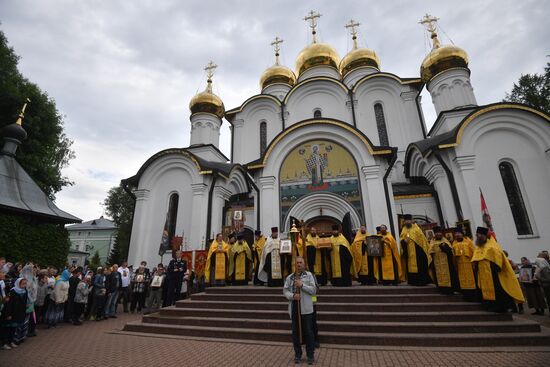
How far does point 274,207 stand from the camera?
11711 mm

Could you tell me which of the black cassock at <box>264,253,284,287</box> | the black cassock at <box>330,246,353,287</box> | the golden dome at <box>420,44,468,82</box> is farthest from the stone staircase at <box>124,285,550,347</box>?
the golden dome at <box>420,44,468,82</box>

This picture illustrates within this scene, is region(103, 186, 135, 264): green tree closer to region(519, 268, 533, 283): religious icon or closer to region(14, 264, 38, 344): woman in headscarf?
region(14, 264, 38, 344): woman in headscarf

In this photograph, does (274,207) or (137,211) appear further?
(137,211)

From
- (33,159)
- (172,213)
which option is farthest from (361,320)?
(33,159)

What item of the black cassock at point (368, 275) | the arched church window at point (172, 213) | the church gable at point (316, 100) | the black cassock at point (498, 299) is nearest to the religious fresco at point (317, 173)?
the black cassock at point (368, 275)

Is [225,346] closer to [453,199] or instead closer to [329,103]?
[453,199]

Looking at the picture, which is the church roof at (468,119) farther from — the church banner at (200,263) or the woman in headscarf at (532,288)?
the church banner at (200,263)

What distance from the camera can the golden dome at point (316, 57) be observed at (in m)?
19.1

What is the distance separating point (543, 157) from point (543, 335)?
9.20 m

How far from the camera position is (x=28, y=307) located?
18.1 ft

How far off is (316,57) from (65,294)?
17989 millimetres

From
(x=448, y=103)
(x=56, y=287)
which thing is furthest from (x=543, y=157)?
(x=56, y=287)

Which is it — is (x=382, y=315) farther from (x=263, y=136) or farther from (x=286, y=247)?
(x=263, y=136)

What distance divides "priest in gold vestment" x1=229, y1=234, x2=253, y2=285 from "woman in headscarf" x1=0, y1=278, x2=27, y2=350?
4.40 meters
